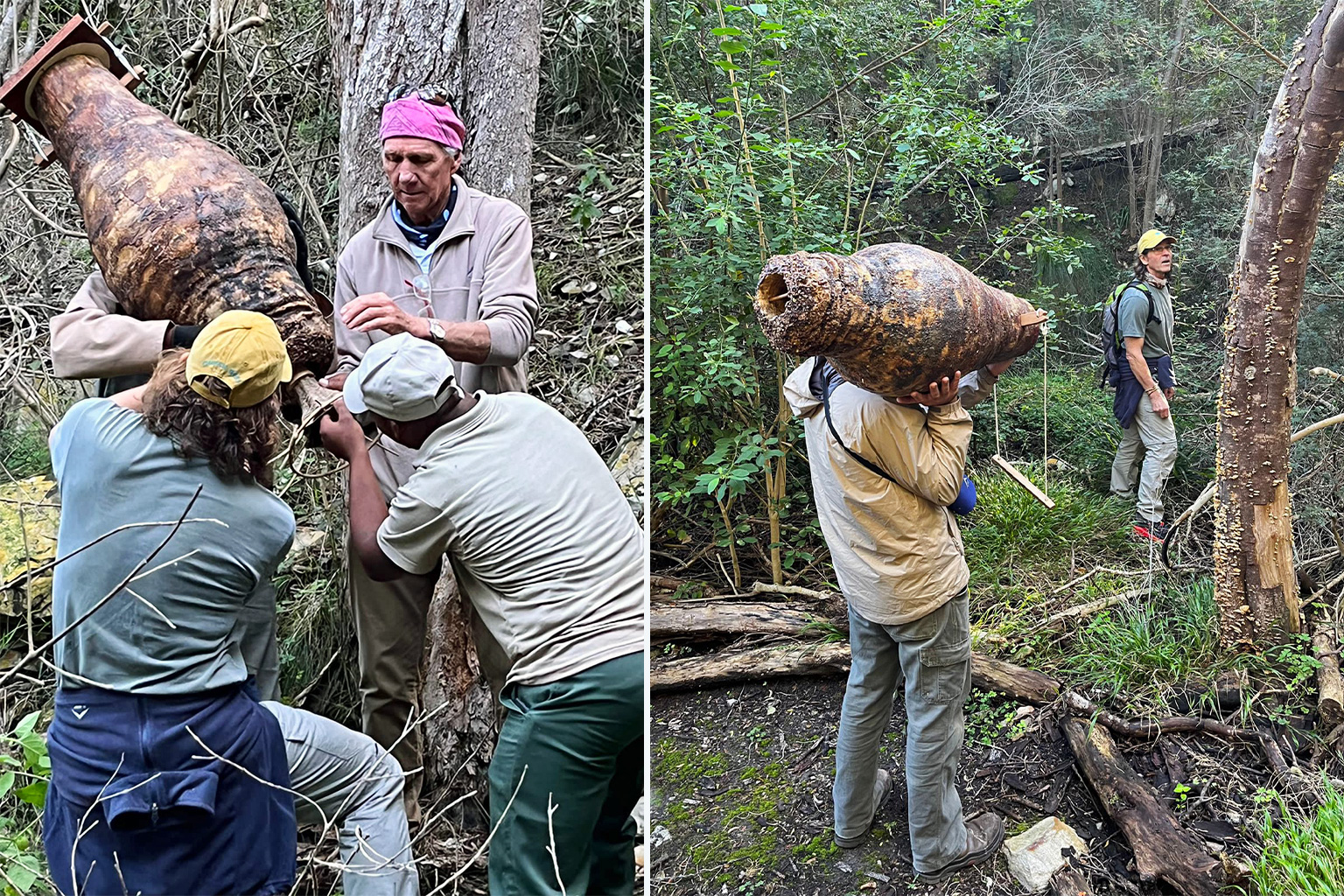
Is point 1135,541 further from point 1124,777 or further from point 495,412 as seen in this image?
point 495,412

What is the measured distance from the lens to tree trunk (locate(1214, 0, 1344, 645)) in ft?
5.25

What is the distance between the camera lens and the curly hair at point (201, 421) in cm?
140

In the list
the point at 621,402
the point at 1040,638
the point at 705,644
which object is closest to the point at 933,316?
the point at 1040,638

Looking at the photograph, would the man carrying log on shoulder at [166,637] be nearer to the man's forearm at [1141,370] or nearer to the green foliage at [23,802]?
the green foliage at [23,802]

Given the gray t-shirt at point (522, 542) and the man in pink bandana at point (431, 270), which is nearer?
the gray t-shirt at point (522, 542)

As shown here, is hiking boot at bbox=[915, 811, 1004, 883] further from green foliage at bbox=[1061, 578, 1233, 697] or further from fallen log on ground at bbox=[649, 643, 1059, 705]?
fallen log on ground at bbox=[649, 643, 1059, 705]

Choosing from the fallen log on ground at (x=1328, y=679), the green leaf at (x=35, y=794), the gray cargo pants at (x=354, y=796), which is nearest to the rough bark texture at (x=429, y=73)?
the gray cargo pants at (x=354, y=796)

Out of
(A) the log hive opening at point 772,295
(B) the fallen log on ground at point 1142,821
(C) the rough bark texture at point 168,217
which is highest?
(C) the rough bark texture at point 168,217

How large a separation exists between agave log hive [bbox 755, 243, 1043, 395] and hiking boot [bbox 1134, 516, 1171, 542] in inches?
17.0

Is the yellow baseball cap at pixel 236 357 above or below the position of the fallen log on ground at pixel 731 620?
above

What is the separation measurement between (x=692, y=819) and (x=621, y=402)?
4.00ft

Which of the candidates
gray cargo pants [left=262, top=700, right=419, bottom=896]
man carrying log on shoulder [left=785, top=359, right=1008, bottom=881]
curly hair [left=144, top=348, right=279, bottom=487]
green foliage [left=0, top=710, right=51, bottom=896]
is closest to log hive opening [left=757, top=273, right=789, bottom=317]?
man carrying log on shoulder [left=785, top=359, right=1008, bottom=881]

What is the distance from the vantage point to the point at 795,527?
8.27 ft

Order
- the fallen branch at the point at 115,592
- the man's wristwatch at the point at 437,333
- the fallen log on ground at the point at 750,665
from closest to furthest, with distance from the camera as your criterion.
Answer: the fallen branch at the point at 115,592 < the man's wristwatch at the point at 437,333 < the fallen log on ground at the point at 750,665
